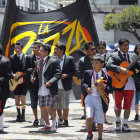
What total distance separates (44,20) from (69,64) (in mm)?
3075

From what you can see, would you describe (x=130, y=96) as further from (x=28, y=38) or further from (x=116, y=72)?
(x=28, y=38)

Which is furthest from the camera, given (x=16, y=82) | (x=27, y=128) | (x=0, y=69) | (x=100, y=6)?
(x=100, y=6)

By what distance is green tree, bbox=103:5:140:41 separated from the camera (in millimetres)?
37062

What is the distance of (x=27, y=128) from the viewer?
9656 mm

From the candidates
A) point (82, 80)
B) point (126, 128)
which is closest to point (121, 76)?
point (126, 128)

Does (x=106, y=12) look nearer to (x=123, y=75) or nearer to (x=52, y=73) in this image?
(x=123, y=75)

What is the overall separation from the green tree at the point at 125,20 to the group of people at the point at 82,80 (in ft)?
86.4

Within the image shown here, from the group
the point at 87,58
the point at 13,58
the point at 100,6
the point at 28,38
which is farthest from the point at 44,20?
the point at 100,6

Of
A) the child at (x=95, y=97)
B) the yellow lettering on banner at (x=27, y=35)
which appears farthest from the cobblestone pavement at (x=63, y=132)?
the yellow lettering on banner at (x=27, y=35)

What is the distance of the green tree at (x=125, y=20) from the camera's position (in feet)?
122

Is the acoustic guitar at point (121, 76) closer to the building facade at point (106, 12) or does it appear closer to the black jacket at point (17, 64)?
the black jacket at point (17, 64)

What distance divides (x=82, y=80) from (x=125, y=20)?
29324mm

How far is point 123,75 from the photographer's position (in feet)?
30.4

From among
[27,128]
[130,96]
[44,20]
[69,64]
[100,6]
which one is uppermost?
[100,6]
